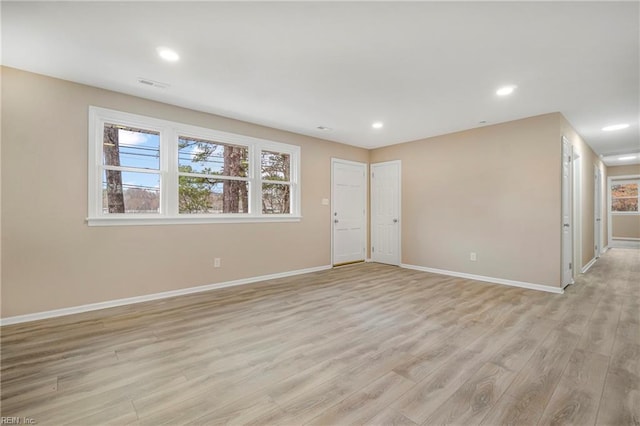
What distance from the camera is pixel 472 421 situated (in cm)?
155

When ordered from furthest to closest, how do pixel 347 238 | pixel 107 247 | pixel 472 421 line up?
pixel 347 238, pixel 107 247, pixel 472 421

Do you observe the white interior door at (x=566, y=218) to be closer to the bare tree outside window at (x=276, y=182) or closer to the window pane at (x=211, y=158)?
the bare tree outside window at (x=276, y=182)

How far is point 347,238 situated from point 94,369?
15.0 ft

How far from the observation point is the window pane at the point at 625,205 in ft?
30.2

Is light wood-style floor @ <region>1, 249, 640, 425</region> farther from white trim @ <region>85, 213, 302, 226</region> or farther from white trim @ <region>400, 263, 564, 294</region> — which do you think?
white trim @ <region>85, 213, 302, 226</region>

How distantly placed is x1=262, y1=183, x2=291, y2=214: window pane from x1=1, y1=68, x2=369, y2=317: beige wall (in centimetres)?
98

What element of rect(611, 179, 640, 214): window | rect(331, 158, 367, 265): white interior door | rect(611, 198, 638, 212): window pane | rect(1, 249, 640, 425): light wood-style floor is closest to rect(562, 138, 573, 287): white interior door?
rect(1, 249, 640, 425): light wood-style floor

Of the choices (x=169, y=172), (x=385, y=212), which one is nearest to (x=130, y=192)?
(x=169, y=172)

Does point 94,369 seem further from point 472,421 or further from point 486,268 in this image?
point 486,268

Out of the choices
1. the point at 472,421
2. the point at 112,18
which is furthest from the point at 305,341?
the point at 112,18

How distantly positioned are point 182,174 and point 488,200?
4723 millimetres

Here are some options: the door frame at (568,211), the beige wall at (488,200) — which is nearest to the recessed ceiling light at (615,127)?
the door frame at (568,211)

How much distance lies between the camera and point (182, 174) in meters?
3.89

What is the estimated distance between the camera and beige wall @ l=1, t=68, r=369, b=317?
283 cm
